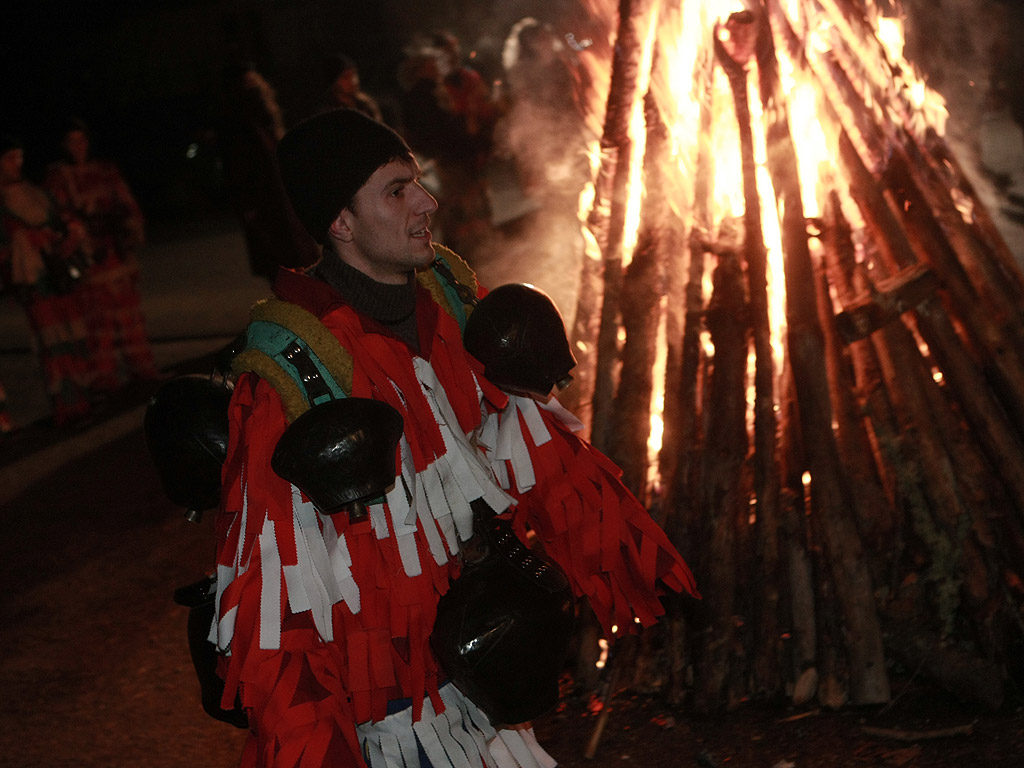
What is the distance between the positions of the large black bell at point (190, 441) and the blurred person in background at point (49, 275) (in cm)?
549

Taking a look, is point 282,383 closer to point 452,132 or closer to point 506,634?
point 506,634

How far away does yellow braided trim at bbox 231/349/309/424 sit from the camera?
82.8 inches

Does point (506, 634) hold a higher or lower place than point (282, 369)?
lower

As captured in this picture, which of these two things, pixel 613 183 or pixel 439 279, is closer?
pixel 439 279

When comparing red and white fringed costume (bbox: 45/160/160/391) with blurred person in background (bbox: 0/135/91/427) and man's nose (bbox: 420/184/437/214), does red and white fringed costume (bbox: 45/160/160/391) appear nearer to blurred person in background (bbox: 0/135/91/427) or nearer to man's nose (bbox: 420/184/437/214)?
blurred person in background (bbox: 0/135/91/427)

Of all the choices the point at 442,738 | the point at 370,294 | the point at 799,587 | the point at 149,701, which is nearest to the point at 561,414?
the point at 370,294

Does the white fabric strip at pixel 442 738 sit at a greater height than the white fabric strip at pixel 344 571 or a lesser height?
lesser

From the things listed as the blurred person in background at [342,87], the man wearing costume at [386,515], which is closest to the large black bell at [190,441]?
the man wearing costume at [386,515]

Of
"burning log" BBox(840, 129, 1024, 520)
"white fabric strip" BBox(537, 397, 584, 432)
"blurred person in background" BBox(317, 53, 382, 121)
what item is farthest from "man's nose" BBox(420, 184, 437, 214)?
"blurred person in background" BBox(317, 53, 382, 121)

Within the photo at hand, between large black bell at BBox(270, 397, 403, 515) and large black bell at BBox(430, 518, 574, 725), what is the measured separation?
0.38m

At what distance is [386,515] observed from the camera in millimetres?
2256

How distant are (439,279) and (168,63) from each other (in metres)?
22.8

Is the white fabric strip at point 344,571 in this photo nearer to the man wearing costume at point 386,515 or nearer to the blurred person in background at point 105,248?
the man wearing costume at point 386,515

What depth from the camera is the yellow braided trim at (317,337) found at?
7.13ft
